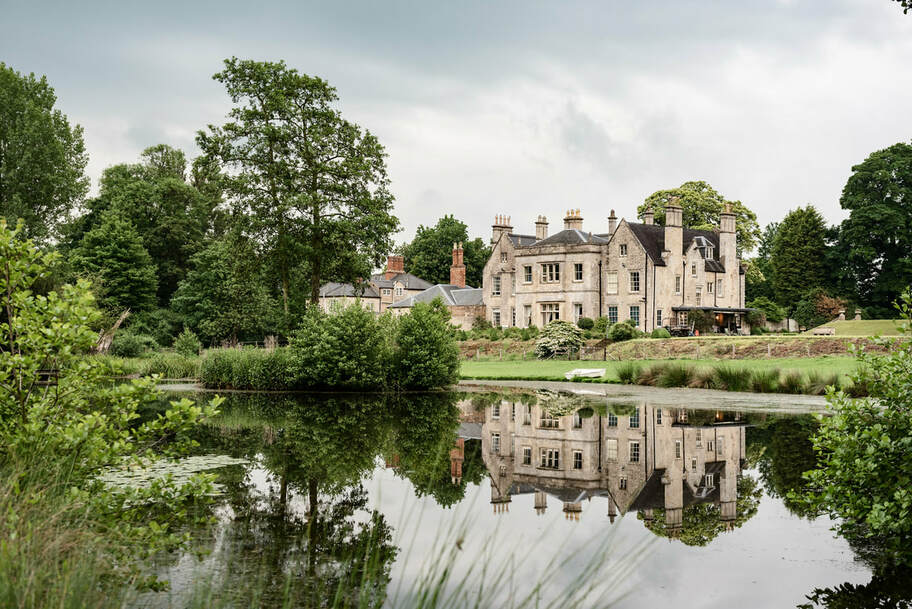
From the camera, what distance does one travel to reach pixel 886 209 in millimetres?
65500

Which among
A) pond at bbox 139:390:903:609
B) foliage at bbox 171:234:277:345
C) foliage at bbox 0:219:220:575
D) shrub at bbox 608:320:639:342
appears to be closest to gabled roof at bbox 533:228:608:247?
shrub at bbox 608:320:639:342

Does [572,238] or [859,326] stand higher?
[572,238]

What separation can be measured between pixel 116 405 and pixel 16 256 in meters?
1.53

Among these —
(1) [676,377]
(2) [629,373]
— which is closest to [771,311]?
(2) [629,373]

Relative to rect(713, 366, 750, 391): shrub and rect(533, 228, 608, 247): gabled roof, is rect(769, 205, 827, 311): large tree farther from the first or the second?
rect(713, 366, 750, 391): shrub

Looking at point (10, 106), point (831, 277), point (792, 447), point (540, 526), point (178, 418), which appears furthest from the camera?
point (831, 277)

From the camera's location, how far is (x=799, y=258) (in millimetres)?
70750

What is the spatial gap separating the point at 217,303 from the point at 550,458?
4847cm

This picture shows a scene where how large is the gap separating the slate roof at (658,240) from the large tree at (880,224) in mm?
14760

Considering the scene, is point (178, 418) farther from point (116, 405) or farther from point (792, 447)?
point (792, 447)

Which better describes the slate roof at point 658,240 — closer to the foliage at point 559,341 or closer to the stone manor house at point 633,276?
the stone manor house at point 633,276

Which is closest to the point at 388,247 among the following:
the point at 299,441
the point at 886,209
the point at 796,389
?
the point at 796,389

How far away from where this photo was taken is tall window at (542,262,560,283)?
6059 cm

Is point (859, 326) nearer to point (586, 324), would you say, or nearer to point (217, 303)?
point (586, 324)
